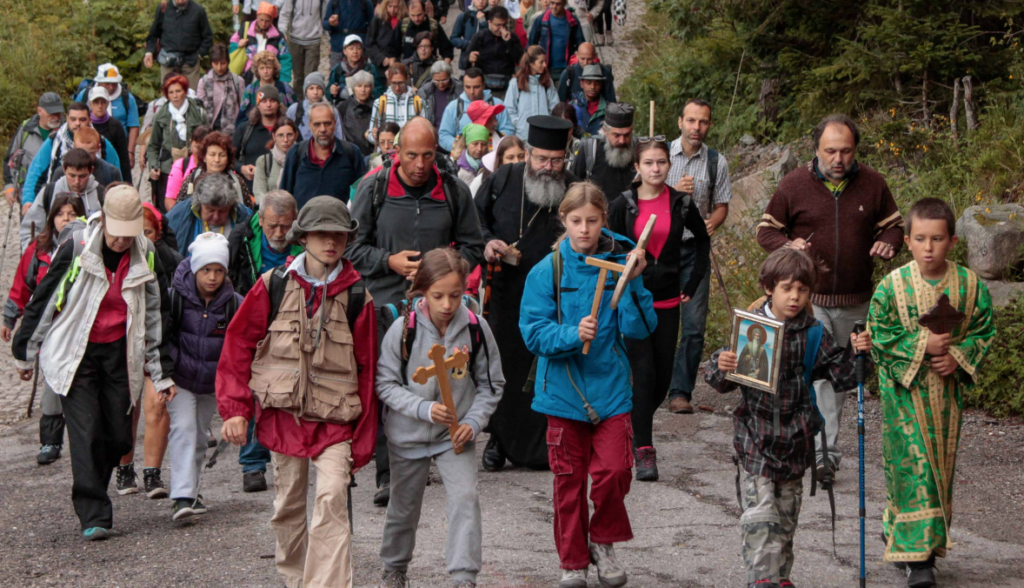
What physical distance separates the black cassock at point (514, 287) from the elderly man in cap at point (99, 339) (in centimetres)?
218

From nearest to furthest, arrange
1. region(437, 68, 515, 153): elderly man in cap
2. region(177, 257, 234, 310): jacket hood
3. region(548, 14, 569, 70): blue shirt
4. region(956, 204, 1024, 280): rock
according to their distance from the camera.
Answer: region(177, 257, 234, 310): jacket hood, region(956, 204, 1024, 280): rock, region(437, 68, 515, 153): elderly man in cap, region(548, 14, 569, 70): blue shirt

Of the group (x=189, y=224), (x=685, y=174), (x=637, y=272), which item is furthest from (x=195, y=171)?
(x=637, y=272)

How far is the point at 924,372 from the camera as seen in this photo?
5633mm

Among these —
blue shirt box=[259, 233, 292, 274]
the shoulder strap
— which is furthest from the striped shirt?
blue shirt box=[259, 233, 292, 274]

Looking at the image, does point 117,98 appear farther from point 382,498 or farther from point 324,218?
point 324,218

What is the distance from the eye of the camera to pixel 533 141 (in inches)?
293

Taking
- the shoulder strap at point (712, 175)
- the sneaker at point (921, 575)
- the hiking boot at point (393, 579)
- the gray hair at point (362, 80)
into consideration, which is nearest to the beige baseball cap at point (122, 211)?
the hiking boot at point (393, 579)

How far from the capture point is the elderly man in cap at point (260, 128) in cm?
1174

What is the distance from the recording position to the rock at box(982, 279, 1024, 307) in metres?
9.17

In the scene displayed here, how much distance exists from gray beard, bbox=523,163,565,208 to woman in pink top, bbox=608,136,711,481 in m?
0.37

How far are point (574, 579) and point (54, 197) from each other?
209 inches

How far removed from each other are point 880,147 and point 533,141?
5251 mm

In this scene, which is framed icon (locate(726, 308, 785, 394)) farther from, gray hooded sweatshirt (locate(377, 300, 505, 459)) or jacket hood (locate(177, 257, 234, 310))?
jacket hood (locate(177, 257, 234, 310))

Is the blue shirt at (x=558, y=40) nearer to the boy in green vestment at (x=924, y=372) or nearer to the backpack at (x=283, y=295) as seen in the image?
the boy in green vestment at (x=924, y=372)
